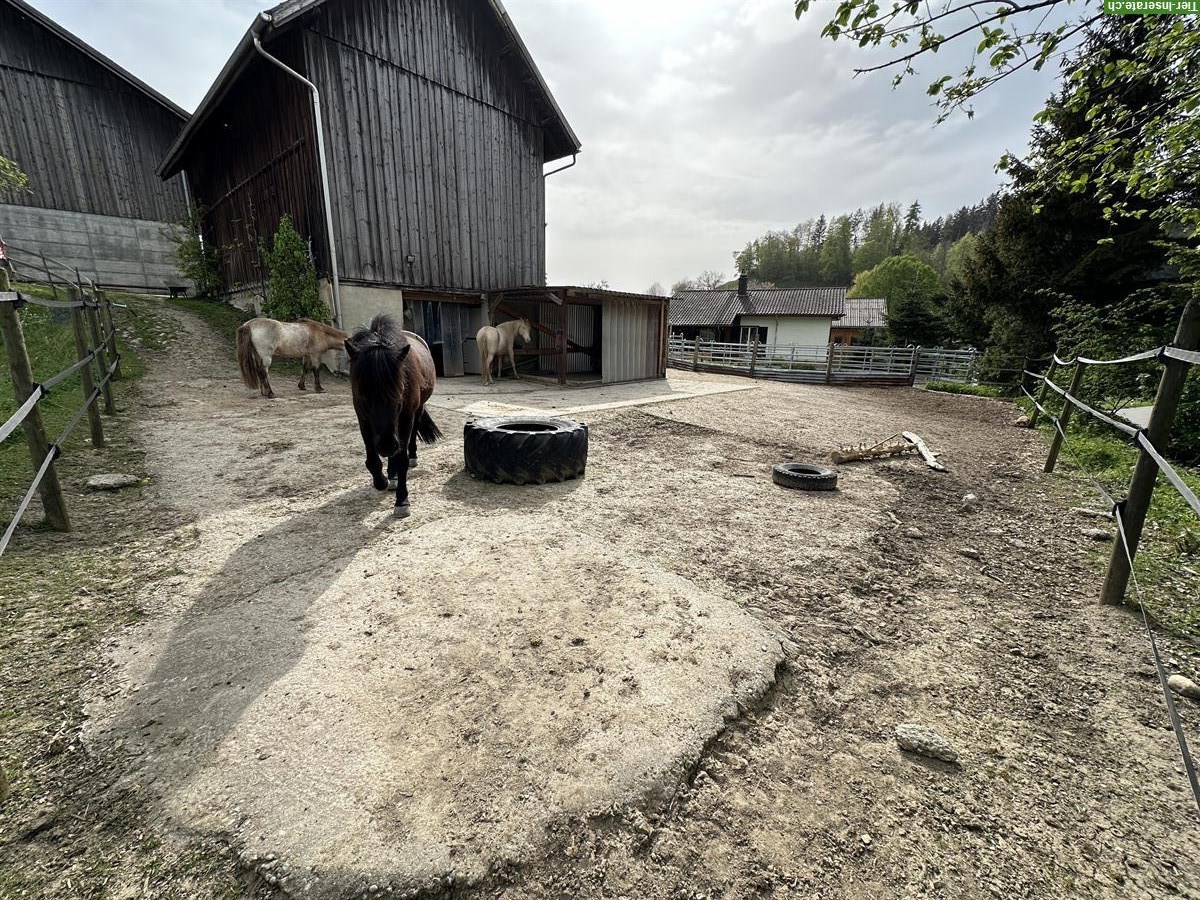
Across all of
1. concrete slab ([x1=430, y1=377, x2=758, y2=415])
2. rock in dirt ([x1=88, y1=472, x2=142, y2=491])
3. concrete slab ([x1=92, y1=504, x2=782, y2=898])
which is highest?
rock in dirt ([x1=88, y1=472, x2=142, y2=491])

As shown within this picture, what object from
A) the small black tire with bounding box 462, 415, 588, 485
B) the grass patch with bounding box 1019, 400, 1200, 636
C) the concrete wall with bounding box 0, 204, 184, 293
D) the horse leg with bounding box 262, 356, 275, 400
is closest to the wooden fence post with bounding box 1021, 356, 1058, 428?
the grass patch with bounding box 1019, 400, 1200, 636

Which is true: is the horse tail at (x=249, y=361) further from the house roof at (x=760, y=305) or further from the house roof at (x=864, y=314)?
the house roof at (x=864, y=314)

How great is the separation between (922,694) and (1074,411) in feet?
29.6

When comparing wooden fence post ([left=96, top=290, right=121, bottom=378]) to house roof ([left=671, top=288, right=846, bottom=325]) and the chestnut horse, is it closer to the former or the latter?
the chestnut horse

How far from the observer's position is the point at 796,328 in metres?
34.6

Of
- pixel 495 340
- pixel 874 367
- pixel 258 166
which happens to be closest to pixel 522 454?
Result: pixel 495 340

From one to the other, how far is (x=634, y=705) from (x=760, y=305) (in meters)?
37.8

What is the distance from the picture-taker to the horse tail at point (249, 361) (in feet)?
26.3

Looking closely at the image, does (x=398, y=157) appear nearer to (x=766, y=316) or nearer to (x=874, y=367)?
(x=874, y=367)

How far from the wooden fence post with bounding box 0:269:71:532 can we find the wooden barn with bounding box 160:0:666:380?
8251mm

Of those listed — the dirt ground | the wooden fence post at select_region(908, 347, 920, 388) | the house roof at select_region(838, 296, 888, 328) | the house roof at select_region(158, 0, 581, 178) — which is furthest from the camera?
the house roof at select_region(838, 296, 888, 328)

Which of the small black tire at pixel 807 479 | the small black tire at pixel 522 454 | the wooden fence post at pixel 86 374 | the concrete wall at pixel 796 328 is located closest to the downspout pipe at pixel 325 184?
the wooden fence post at pixel 86 374

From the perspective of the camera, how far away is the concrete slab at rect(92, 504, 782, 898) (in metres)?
1.36

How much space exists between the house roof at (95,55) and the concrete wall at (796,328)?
32.6 metres
